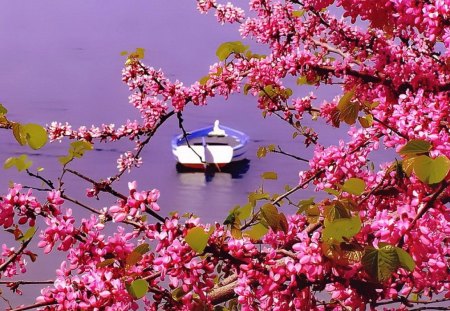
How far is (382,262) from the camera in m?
A: 0.95

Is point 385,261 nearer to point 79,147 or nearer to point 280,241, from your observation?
point 280,241

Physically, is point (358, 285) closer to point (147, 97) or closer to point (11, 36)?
point (147, 97)

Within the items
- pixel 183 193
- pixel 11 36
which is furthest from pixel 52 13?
pixel 183 193

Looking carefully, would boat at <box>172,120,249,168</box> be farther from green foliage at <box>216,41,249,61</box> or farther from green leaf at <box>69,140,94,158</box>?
green leaf at <box>69,140,94,158</box>

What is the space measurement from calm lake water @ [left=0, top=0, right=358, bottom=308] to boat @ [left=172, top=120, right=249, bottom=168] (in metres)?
0.68

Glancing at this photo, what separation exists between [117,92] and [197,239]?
20.2 meters

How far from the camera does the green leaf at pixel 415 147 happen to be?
1042 millimetres

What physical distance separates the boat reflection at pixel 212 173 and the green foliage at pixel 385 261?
12360 millimetres

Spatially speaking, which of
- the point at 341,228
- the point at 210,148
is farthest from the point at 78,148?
the point at 210,148

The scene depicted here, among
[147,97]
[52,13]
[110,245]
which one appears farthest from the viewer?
[52,13]

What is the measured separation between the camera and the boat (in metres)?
12.8

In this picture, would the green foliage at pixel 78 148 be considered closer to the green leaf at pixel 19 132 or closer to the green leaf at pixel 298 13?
the green leaf at pixel 19 132

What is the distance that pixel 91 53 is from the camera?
25.7 m

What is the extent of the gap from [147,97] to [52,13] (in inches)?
1432
